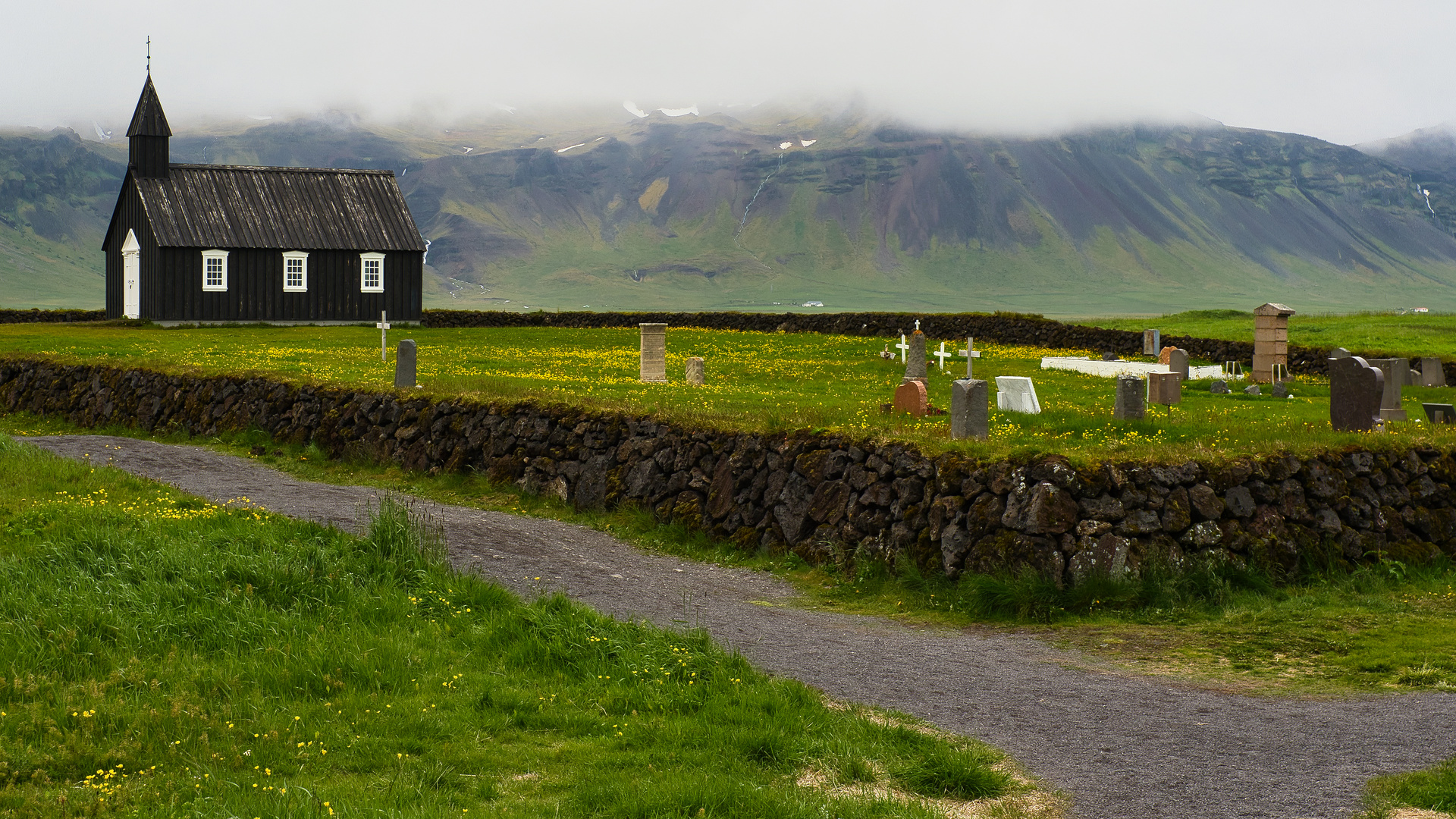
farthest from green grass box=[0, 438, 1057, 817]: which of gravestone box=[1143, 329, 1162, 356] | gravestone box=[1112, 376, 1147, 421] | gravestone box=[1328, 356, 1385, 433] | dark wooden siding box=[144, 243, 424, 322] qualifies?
dark wooden siding box=[144, 243, 424, 322]

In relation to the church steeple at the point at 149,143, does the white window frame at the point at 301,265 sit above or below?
below

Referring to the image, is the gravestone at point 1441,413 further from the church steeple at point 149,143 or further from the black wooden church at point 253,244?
the church steeple at point 149,143

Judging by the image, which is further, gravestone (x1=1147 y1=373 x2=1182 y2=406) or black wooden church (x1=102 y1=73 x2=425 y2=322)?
black wooden church (x1=102 y1=73 x2=425 y2=322)

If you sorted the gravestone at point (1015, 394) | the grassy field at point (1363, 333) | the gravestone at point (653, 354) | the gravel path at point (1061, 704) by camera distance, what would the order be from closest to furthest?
1. the gravel path at point (1061, 704)
2. the gravestone at point (1015, 394)
3. the gravestone at point (653, 354)
4. the grassy field at point (1363, 333)

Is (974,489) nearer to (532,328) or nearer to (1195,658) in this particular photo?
(1195,658)

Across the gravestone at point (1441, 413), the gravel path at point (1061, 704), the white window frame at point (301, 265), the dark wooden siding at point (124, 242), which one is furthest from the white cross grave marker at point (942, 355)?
the dark wooden siding at point (124, 242)

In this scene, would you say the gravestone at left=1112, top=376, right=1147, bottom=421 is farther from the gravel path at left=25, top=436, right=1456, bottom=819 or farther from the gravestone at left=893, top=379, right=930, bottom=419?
the gravel path at left=25, top=436, right=1456, bottom=819

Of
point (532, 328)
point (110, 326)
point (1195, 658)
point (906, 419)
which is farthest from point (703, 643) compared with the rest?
point (110, 326)

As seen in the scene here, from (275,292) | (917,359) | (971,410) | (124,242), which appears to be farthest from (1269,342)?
(124,242)

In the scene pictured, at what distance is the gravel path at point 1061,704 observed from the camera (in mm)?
8008

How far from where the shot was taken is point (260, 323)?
5453 centimetres

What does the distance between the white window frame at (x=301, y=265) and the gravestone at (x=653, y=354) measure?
32.4 metres

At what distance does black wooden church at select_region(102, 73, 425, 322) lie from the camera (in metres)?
54.2

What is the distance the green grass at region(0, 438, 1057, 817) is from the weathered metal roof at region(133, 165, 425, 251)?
45.2m
